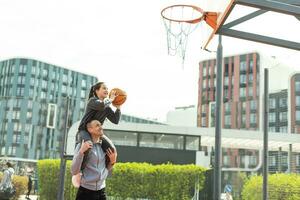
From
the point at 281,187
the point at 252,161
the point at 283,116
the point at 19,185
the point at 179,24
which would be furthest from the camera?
the point at 252,161

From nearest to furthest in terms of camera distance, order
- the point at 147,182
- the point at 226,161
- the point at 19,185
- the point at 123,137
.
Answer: the point at 147,182
the point at 19,185
the point at 123,137
the point at 226,161

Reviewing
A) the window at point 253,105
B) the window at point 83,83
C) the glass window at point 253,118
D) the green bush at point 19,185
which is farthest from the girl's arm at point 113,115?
the window at point 83,83

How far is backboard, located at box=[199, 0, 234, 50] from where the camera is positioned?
7305mm

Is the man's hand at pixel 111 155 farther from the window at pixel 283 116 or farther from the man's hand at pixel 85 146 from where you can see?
the window at pixel 283 116

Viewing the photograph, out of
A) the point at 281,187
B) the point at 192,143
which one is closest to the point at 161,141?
the point at 192,143

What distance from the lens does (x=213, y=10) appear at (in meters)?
9.21

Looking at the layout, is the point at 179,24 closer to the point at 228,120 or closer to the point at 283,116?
the point at 283,116

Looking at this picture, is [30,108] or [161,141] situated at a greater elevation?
[30,108]

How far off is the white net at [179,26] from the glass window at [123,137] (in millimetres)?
19908

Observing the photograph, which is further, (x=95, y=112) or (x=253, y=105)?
(x=253, y=105)

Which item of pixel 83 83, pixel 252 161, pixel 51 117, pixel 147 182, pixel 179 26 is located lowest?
pixel 147 182

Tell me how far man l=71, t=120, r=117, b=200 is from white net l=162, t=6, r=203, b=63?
19.5ft

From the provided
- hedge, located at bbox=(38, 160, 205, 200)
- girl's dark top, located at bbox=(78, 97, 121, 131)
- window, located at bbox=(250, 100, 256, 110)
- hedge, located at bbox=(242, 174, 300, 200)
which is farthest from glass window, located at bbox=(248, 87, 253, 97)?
girl's dark top, located at bbox=(78, 97, 121, 131)

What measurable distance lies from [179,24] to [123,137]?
69.6 feet
